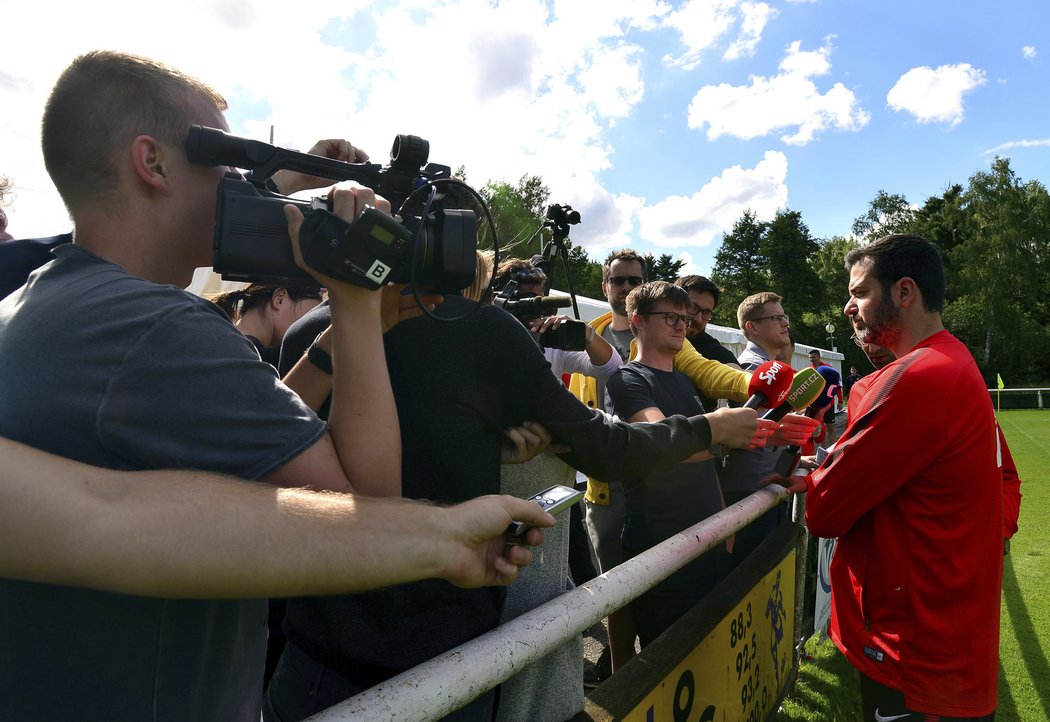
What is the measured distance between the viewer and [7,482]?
0.60m

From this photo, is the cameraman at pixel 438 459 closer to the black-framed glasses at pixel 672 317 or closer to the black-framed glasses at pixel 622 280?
the black-framed glasses at pixel 672 317

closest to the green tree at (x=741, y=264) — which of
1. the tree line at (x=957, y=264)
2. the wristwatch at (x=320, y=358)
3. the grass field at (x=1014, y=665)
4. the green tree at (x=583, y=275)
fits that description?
the tree line at (x=957, y=264)

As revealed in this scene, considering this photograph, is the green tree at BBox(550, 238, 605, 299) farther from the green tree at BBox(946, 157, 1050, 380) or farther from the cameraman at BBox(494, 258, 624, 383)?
the cameraman at BBox(494, 258, 624, 383)

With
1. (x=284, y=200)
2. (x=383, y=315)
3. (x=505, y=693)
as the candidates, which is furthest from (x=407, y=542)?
(x=505, y=693)

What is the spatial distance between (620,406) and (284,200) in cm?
215

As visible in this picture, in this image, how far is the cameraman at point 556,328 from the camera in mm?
2330

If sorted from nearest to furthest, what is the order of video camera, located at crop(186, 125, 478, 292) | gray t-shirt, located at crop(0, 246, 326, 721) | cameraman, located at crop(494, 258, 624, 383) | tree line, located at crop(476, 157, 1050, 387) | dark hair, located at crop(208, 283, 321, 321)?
gray t-shirt, located at crop(0, 246, 326, 721) → video camera, located at crop(186, 125, 478, 292) → cameraman, located at crop(494, 258, 624, 383) → dark hair, located at crop(208, 283, 321, 321) → tree line, located at crop(476, 157, 1050, 387)

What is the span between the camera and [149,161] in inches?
38.3

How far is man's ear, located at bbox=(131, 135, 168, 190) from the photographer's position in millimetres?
960

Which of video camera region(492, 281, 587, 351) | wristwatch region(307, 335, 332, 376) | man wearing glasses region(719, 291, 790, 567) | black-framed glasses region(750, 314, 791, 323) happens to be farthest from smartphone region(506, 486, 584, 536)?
black-framed glasses region(750, 314, 791, 323)

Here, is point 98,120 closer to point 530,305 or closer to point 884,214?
point 530,305

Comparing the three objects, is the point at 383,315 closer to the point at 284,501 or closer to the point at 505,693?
the point at 284,501

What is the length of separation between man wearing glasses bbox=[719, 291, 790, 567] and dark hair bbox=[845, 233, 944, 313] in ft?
3.39

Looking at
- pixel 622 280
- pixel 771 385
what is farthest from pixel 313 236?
pixel 622 280
